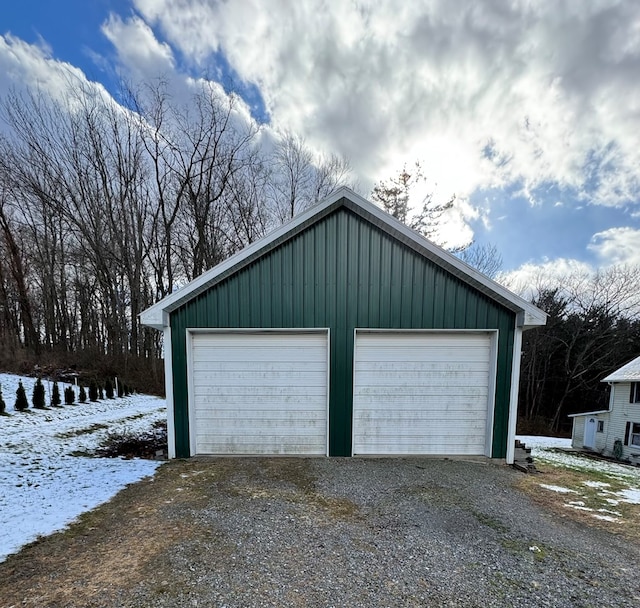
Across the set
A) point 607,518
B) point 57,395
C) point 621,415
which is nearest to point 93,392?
point 57,395

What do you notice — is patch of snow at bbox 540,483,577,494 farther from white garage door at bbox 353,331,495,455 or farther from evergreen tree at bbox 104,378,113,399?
evergreen tree at bbox 104,378,113,399

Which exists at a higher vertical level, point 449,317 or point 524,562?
point 449,317

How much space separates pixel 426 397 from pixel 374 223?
10.5ft

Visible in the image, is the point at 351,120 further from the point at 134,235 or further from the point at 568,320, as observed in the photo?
the point at 568,320

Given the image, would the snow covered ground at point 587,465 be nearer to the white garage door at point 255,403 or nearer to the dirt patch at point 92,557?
the white garage door at point 255,403

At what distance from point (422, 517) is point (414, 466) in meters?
1.69

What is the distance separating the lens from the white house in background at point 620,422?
14.3 meters

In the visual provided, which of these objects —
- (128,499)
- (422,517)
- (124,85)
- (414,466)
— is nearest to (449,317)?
(414,466)

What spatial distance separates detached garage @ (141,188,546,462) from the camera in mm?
5352

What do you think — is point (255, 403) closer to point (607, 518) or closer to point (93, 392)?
point (607, 518)

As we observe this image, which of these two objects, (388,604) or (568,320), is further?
(568,320)

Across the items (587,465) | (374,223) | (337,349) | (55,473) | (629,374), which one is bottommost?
(587,465)

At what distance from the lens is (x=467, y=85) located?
7.91 m

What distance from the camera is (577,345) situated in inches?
819
